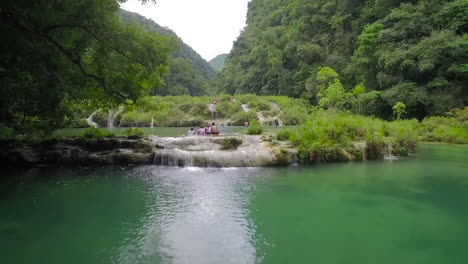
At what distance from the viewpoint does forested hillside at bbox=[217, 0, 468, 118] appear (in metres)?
28.9

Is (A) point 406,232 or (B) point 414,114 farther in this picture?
(B) point 414,114

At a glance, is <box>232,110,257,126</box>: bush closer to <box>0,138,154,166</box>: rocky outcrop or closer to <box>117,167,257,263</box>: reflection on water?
<box>0,138,154,166</box>: rocky outcrop

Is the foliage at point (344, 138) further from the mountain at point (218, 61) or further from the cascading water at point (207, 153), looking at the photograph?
the mountain at point (218, 61)

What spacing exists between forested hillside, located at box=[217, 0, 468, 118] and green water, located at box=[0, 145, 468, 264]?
19319 mm

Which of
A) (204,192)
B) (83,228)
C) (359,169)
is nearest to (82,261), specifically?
(83,228)

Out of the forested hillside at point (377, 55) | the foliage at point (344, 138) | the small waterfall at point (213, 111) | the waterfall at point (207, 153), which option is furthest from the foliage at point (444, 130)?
the small waterfall at point (213, 111)

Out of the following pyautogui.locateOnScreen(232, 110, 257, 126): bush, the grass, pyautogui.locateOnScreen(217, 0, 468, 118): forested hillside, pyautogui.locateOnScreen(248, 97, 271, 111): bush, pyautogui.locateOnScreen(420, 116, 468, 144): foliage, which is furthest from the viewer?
pyautogui.locateOnScreen(248, 97, 271, 111): bush

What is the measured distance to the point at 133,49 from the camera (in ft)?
34.4

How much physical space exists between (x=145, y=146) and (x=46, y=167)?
426 centimetres

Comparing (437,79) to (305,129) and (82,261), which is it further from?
(82,261)

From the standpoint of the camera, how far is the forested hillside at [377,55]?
28875 mm

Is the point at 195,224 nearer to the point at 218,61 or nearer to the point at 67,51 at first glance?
the point at 67,51

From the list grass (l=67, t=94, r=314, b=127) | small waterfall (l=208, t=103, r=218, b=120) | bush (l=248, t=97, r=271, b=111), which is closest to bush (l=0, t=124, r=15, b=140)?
grass (l=67, t=94, r=314, b=127)

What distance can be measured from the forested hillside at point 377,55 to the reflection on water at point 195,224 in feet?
70.6
